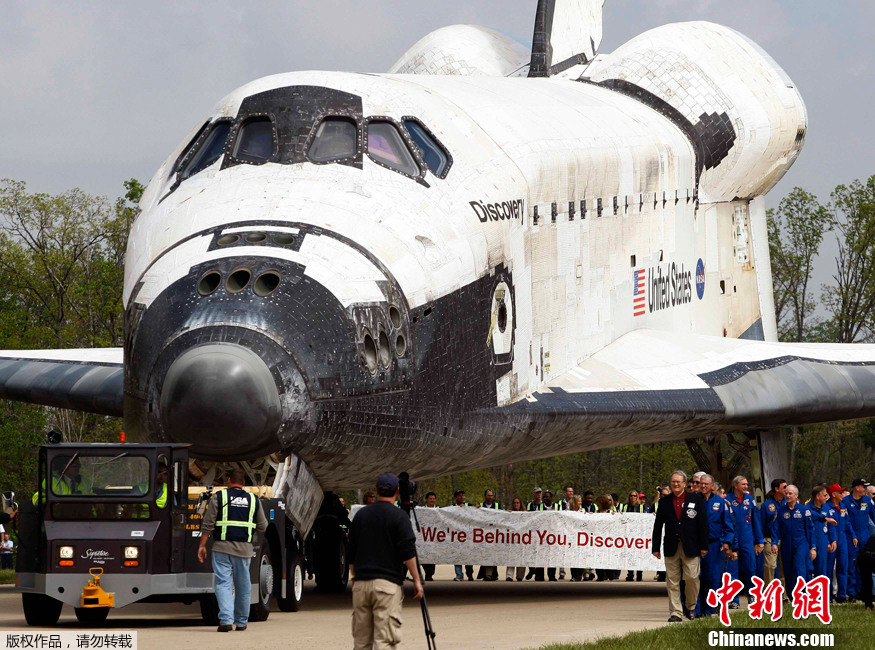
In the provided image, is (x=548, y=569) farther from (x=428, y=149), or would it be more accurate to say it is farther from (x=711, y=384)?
(x=428, y=149)

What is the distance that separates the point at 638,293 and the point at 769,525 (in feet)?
9.47

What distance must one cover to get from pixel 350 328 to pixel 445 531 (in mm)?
7659

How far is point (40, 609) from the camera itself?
980 cm

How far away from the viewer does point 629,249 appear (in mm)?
14164

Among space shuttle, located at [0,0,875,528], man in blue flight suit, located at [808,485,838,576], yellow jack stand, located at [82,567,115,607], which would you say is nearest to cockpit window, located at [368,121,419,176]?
space shuttle, located at [0,0,875,528]

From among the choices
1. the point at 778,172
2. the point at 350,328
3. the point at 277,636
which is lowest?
the point at 277,636

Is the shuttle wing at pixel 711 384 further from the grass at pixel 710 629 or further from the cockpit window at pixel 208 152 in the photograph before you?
the cockpit window at pixel 208 152

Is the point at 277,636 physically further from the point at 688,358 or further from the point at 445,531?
the point at 445,531

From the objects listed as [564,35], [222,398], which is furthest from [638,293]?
[222,398]

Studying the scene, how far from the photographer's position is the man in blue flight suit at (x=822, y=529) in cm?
1274

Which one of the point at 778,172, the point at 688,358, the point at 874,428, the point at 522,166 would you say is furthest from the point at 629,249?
the point at 874,428

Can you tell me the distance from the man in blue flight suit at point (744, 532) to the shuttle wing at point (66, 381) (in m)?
6.49

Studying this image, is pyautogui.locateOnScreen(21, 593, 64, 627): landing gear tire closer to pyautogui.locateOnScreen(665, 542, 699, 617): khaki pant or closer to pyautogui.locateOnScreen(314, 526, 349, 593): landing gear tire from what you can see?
pyautogui.locateOnScreen(665, 542, 699, 617): khaki pant

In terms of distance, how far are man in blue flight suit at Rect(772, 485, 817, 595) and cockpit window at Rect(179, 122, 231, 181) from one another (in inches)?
223
